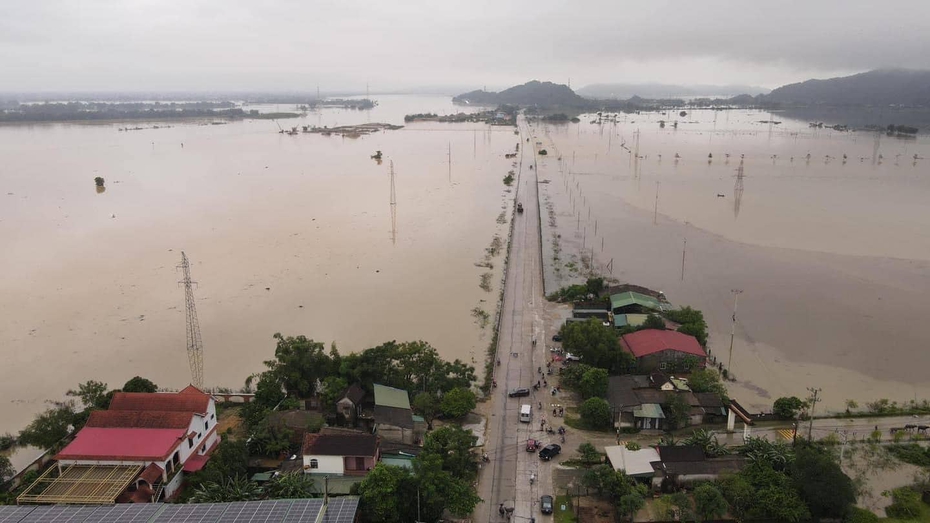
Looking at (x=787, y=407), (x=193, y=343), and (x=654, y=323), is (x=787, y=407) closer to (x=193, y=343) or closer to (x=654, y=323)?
(x=654, y=323)

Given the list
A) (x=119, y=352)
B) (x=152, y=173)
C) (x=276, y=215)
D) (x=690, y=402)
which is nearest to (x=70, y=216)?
(x=276, y=215)

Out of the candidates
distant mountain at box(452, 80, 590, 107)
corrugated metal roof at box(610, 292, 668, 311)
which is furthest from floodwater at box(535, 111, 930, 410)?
distant mountain at box(452, 80, 590, 107)

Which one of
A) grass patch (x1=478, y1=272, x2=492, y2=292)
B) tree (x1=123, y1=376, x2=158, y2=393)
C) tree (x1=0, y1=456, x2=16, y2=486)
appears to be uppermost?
tree (x1=123, y1=376, x2=158, y2=393)

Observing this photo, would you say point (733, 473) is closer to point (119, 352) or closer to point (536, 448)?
point (536, 448)

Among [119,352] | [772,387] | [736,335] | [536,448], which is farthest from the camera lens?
[736,335]

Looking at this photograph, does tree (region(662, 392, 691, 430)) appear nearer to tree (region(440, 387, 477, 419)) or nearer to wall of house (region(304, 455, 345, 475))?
tree (region(440, 387, 477, 419))

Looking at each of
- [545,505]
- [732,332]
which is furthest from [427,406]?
[732,332]

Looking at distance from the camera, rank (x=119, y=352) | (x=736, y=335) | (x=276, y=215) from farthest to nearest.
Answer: (x=276, y=215) → (x=736, y=335) → (x=119, y=352)
